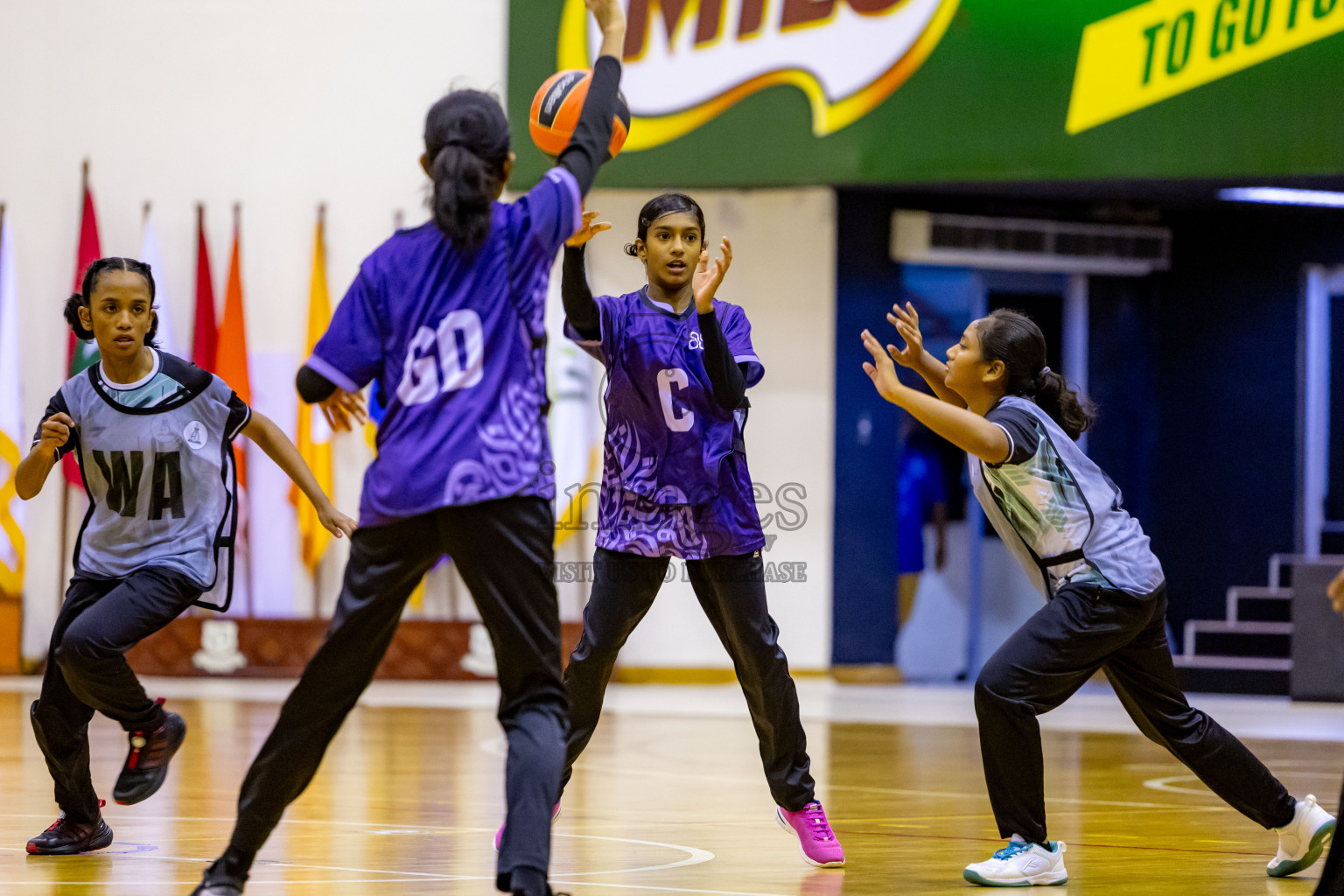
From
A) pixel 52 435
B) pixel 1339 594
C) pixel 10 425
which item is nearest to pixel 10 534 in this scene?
pixel 10 425

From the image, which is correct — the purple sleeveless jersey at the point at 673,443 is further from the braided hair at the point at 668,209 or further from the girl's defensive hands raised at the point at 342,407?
the girl's defensive hands raised at the point at 342,407

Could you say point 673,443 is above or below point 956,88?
below

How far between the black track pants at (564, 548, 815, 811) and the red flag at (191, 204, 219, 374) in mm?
6653

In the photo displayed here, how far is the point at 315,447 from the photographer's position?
9.85 m

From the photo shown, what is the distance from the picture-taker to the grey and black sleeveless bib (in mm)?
3975

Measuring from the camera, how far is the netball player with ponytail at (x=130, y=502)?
12.8ft

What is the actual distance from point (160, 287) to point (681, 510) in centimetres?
734

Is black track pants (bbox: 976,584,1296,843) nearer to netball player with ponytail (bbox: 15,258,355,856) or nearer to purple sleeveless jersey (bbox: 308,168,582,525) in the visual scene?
purple sleeveless jersey (bbox: 308,168,582,525)

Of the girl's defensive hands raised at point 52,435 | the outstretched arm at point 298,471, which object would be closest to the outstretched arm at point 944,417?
the outstretched arm at point 298,471

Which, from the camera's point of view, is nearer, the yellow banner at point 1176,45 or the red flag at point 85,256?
the yellow banner at point 1176,45

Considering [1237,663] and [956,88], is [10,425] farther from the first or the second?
[1237,663]

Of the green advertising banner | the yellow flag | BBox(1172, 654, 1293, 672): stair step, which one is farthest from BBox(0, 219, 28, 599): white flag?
BBox(1172, 654, 1293, 672): stair step

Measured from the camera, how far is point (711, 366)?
12.5 ft

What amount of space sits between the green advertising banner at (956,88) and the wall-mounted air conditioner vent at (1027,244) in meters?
0.83
